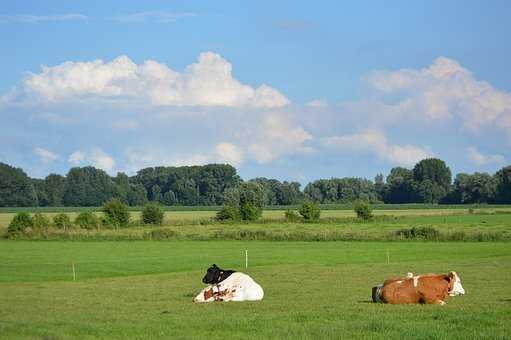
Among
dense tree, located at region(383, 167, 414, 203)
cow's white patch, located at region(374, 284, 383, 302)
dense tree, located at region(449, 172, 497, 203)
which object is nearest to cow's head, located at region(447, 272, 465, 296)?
cow's white patch, located at region(374, 284, 383, 302)

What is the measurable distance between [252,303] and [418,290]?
449 centimetres

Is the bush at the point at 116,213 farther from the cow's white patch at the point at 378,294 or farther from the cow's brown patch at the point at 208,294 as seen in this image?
the cow's white patch at the point at 378,294

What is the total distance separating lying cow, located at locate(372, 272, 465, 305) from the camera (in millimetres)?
20141

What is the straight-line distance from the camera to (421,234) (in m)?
69.7

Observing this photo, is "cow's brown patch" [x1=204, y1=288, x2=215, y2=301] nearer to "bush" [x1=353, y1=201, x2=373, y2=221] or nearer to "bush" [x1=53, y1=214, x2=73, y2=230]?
"bush" [x1=53, y1=214, x2=73, y2=230]

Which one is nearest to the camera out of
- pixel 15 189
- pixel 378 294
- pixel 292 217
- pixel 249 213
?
pixel 378 294

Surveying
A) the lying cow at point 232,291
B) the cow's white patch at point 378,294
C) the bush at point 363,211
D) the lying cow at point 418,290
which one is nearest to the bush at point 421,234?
the bush at point 363,211

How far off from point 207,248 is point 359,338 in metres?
49.6

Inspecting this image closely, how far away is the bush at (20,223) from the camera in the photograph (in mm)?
81625

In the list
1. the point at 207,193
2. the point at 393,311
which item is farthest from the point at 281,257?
the point at 207,193

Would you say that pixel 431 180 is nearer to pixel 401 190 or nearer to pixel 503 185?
pixel 401 190

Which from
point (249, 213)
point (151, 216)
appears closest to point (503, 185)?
point (249, 213)

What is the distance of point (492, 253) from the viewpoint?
52.5 meters

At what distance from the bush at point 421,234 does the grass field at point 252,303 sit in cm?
1499
